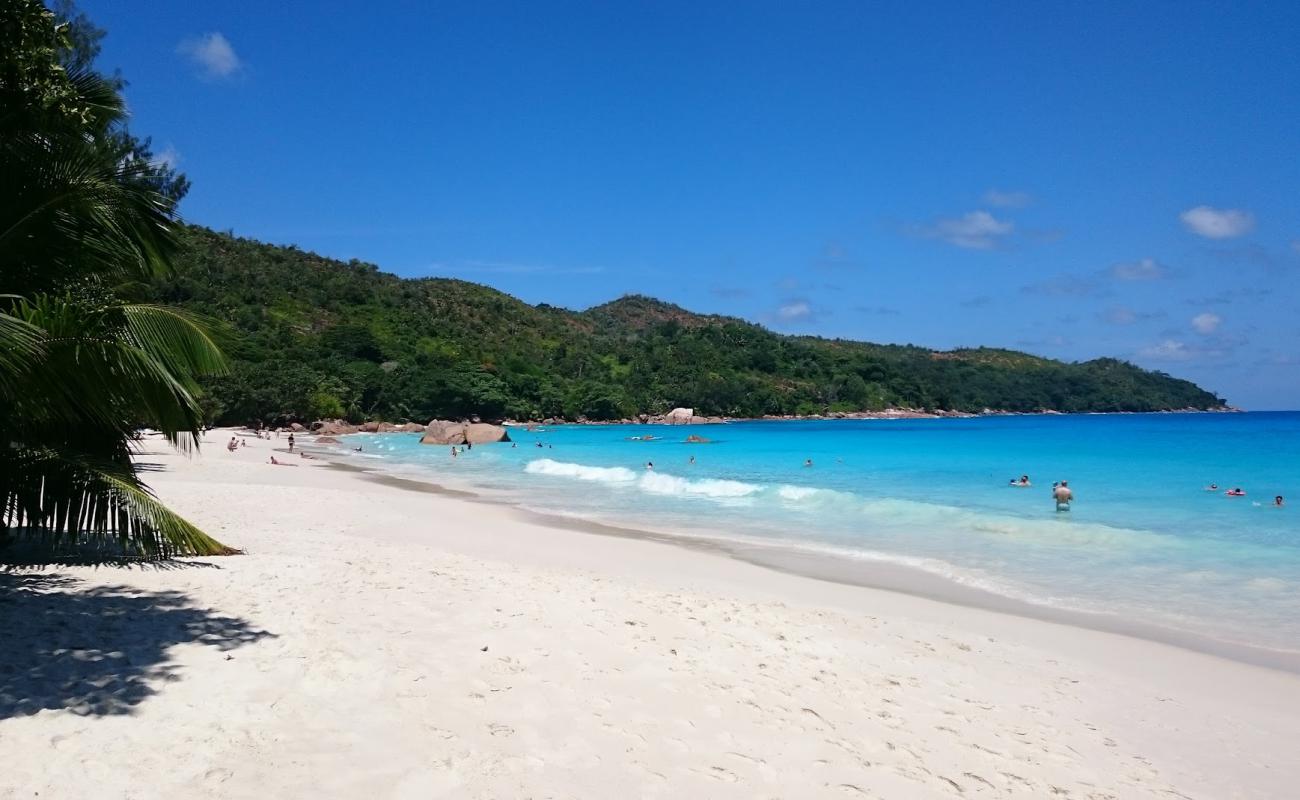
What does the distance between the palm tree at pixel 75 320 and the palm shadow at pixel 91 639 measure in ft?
2.25

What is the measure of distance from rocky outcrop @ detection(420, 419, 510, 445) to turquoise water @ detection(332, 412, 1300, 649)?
6116 mm

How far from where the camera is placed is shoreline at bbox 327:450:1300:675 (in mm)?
8320

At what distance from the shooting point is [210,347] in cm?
565

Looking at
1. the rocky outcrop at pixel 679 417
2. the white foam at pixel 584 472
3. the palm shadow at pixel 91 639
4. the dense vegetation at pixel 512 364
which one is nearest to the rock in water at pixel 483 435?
the dense vegetation at pixel 512 364

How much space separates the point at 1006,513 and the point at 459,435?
38.5 meters

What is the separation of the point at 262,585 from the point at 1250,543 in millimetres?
17758

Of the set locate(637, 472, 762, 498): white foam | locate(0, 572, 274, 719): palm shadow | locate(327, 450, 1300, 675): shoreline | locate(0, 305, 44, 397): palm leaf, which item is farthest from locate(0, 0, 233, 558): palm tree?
locate(637, 472, 762, 498): white foam

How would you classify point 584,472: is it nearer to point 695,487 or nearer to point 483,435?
point 695,487

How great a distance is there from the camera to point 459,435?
51438 millimetres

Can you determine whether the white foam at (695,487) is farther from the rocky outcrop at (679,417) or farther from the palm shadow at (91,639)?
the rocky outcrop at (679,417)

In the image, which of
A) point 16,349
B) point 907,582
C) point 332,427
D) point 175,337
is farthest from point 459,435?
point 16,349

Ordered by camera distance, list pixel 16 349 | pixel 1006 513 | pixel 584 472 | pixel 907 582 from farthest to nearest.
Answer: pixel 584 472 < pixel 1006 513 < pixel 907 582 < pixel 16 349

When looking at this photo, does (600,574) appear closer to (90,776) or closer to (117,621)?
(117,621)

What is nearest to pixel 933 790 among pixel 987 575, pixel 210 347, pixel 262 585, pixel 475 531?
pixel 210 347
